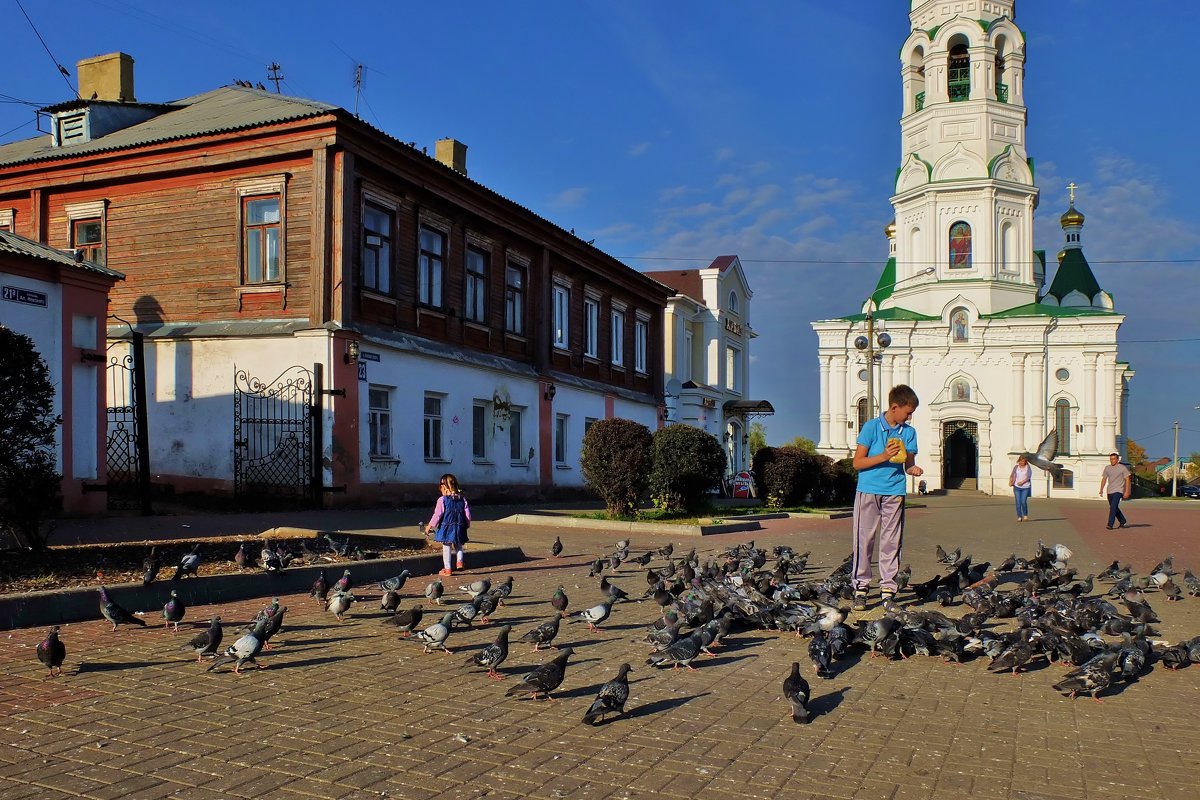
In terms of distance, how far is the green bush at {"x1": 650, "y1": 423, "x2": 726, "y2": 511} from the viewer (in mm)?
22391

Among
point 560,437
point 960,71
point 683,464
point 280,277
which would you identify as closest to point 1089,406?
Result: point 960,71

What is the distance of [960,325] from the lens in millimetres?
67250

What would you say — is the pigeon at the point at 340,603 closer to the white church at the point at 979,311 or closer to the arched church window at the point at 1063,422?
the white church at the point at 979,311

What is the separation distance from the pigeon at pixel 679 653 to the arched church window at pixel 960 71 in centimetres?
6826

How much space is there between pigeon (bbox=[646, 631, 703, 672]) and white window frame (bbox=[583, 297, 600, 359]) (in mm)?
28383

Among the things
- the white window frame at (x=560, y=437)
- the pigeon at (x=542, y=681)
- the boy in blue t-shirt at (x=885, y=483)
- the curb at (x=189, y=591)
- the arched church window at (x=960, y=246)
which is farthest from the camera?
the arched church window at (x=960, y=246)

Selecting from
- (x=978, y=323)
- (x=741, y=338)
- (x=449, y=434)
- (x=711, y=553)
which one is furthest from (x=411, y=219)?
(x=978, y=323)

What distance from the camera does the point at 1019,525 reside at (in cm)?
2734

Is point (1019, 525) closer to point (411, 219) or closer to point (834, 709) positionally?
point (411, 219)

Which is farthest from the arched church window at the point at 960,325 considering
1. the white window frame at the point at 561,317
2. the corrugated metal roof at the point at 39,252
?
the corrugated metal roof at the point at 39,252

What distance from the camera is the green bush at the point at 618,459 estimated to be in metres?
22.0

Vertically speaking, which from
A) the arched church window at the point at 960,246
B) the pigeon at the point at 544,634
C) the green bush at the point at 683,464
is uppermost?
the arched church window at the point at 960,246

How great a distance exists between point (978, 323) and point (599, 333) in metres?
38.7

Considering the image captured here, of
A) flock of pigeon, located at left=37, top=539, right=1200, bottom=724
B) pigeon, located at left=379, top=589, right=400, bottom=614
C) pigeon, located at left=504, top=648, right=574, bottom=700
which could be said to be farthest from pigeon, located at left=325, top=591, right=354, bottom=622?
pigeon, located at left=504, top=648, right=574, bottom=700
